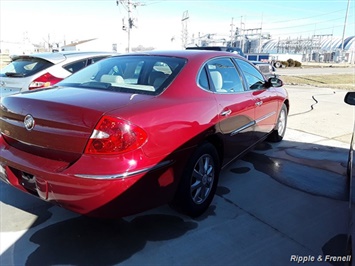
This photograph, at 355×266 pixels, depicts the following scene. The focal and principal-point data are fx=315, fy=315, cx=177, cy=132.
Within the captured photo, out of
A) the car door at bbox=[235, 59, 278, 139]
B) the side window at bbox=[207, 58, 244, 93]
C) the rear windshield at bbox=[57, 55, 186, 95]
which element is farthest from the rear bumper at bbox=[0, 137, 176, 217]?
the car door at bbox=[235, 59, 278, 139]

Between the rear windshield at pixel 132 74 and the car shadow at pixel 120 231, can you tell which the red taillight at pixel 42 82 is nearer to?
the rear windshield at pixel 132 74

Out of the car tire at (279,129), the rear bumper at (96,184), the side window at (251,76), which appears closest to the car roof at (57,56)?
the side window at (251,76)

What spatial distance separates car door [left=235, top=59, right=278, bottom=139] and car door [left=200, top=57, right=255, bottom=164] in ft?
0.60

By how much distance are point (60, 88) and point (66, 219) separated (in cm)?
124

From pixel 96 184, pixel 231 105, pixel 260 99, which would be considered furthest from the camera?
pixel 260 99

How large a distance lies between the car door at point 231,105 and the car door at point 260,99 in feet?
0.60

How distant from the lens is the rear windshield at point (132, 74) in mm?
2861

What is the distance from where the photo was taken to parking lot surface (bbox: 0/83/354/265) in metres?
2.46

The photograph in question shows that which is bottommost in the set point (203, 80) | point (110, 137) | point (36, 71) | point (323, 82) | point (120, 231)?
point (120, 231)

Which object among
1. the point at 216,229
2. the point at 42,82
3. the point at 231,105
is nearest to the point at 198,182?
the point at 216,229

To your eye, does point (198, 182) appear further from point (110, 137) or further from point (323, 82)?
point (323, 82)

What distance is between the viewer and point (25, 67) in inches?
227

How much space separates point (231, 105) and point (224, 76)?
42 centimetres

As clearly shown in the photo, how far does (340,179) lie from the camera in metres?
4.09
